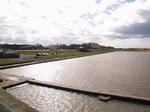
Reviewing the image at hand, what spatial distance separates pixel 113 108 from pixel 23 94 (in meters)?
5.52

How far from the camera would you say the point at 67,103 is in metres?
9.56

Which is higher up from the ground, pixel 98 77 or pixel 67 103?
pixel 67 103

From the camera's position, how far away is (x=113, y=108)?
8.78 metres

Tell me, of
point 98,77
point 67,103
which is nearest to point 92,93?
point 67,103

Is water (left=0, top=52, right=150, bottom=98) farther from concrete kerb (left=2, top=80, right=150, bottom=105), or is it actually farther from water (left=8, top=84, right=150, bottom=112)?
water (left=8, top=84, right=150, bottom=112)

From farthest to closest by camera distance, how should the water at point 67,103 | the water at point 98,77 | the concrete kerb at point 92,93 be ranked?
the water at point 98,77 < the concrete kerb at point 92,93 < the water at point 67,103

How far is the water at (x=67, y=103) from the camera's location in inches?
342

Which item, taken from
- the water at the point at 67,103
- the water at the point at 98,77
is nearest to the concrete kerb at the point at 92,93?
the water at the point at 67,103

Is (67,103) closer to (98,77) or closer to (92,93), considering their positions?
(92,93)

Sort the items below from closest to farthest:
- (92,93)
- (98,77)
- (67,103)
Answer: (67,103) < (92,93) < (98,77)

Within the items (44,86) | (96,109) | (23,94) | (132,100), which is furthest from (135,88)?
(23,94)

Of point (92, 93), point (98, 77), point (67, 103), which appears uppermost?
point (92, 93)

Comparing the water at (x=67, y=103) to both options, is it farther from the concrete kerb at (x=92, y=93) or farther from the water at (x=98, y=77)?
the water at (x=98, y=77)

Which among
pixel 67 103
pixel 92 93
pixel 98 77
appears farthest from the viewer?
pixel 98 77
